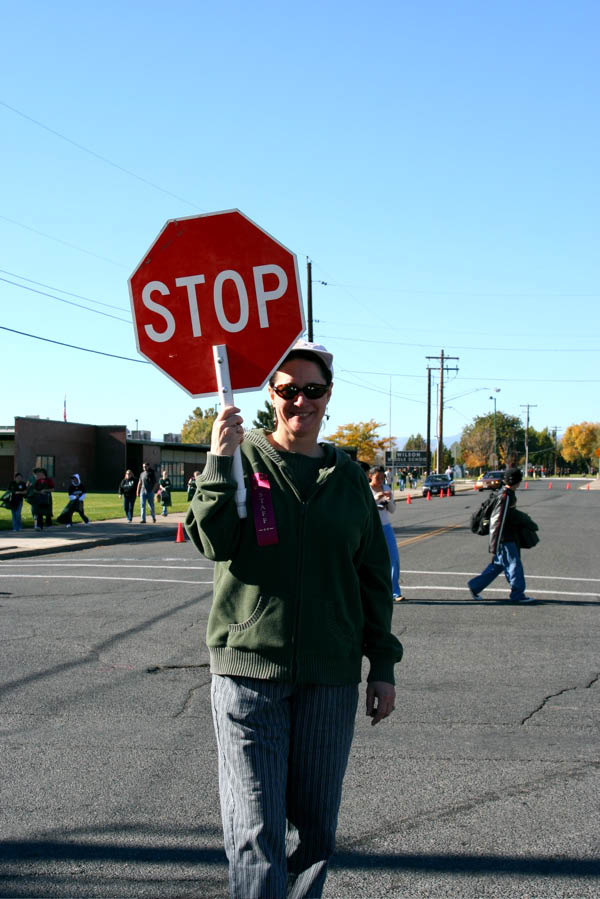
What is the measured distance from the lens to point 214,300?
10.1ft

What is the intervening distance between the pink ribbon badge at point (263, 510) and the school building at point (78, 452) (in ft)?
186

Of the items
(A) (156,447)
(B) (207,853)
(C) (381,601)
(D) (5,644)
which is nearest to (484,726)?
(B) (207,853)

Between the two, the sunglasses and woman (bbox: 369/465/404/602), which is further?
woman (bbox: 369/465/404/602)

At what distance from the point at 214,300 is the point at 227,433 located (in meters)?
0.57

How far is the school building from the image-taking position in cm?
5858

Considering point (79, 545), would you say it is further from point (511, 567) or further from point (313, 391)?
point (313, 391)

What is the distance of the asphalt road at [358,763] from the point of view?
3822mm

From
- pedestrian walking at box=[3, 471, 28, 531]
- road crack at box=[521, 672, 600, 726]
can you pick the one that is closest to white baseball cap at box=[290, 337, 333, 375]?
road crack at box=[521, 672, 600, 726]

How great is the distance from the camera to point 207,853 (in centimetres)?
397

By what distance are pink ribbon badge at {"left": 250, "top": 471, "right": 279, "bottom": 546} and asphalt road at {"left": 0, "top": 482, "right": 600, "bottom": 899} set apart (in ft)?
5.66

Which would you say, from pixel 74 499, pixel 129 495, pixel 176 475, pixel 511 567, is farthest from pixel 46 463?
pixel 511 567

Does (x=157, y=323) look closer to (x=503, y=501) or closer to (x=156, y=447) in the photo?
(x=503, y=501)

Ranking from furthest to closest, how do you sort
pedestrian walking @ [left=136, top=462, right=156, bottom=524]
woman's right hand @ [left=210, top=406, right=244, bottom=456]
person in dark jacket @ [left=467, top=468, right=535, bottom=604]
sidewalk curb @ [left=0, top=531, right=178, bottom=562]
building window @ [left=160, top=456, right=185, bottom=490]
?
building window @ [left=160, top=456, right=185, bottom=490], pedestrian walking @ [left=136, top=462, right=156, bottom=524], sidewalk curb @ [left=0, top=531, right=178, bottom=562], person in dark jacket @ [left=467, top=468, right=535, bottom=604], woman's right hand @ [left=210, top=406, right=244, bottom=456]

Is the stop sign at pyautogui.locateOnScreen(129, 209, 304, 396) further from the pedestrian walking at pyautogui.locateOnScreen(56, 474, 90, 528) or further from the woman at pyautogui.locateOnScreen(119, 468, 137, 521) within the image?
the woman at pyautogui.locateOnScreen(119, 468, 137, 521)
